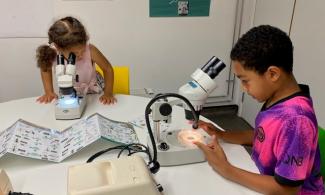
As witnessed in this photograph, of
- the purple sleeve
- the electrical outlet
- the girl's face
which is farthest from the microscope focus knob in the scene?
the electrical outlet

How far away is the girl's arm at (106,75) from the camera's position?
164cm

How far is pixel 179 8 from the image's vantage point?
8.83ft

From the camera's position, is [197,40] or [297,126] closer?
[297,126]

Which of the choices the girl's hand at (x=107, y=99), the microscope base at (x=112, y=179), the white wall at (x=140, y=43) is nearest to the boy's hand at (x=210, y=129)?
the microscope base at (x=112, y=179)

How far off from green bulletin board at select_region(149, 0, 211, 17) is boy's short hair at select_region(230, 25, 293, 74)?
177cm

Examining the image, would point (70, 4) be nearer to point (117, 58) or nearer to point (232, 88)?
point (117, 58)

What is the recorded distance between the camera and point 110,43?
2646mm

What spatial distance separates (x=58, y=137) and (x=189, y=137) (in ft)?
1.77

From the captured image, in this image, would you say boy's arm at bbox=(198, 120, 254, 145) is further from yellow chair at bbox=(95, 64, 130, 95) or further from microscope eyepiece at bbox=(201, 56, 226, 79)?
yellow chair at bbox=(95, 64, 130, 95)

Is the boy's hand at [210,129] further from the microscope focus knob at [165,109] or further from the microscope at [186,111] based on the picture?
the microscope focus knob at [165,109]

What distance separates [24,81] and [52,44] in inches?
41.7

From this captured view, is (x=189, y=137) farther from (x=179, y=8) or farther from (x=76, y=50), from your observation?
(x=179, y=8)

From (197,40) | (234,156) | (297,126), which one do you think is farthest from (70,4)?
(297,126)

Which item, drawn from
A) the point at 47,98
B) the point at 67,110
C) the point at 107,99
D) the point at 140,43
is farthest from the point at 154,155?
the point at 140,43
